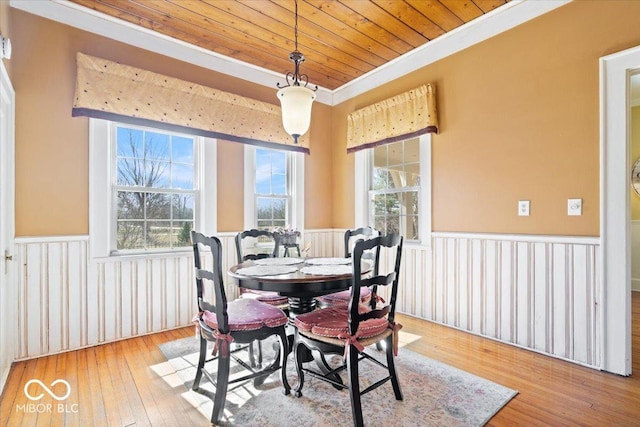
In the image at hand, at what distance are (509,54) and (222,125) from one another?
281cm

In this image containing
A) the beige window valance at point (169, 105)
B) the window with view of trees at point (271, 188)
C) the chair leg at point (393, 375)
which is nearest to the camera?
the chair leg at point (393, 375)

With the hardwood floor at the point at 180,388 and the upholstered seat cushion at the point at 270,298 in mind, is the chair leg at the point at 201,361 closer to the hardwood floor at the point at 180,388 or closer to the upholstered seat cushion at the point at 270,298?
the hardwood floor at the point at 180,388

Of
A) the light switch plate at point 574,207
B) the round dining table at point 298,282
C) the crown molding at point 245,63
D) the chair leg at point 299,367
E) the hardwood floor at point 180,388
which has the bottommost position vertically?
the hardwood floor at point 180,388

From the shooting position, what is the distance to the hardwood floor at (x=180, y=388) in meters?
1.77

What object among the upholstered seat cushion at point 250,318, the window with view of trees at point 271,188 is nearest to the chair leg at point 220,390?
the upholstered seat cushion at point 250,318

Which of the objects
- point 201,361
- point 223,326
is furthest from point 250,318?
point 201,361

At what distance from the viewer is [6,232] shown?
2.27 m

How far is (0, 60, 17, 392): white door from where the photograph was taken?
2.13m

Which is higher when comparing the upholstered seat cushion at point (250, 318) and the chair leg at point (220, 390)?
the upholstered seat cushion at point (250, 318)

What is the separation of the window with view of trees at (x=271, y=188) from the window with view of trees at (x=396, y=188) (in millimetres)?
1136

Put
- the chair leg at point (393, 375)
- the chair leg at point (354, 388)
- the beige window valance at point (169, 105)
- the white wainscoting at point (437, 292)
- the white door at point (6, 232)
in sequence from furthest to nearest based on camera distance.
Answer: the beige window valance at point (169, 105), the white wainscoting at point (437, 292), the white door at point (6, 232), the chair leg at point (393, 375), the chair leg at point (354, 388)

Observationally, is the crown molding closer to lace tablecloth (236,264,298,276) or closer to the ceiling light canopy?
the ceiling light canopy

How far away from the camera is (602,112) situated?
2250 millimetres

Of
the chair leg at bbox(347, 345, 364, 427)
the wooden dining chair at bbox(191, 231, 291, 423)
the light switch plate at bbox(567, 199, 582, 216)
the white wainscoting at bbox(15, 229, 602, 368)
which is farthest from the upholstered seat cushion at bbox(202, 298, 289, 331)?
the light switch plate at bbox(567, 199, 582, 216)
